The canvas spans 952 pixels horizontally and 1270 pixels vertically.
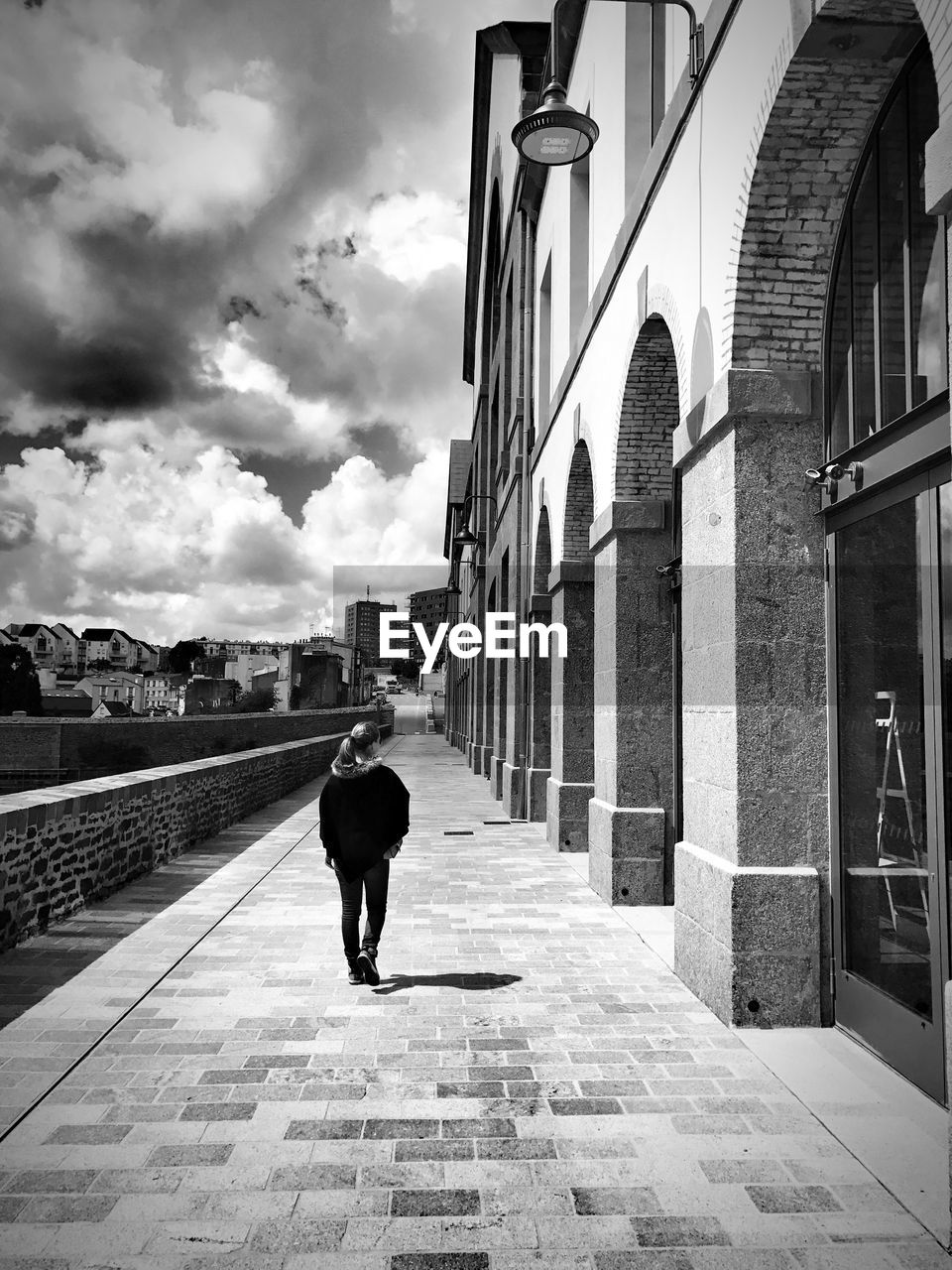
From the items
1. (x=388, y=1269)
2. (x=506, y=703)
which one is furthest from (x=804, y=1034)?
(x=506, y=703)

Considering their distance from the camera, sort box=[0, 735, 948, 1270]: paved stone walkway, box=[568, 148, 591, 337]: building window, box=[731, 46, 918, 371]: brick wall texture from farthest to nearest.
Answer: box=[568, 148, 591, 337]: building window
box=[731, 46, 918, 371]: brick wall texture
box=[0, 735, 948, 1270]: paved stone walkway

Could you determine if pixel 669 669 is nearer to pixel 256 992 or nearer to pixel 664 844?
pixel 664 844

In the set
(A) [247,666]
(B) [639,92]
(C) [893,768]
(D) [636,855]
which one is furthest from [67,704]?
(C) [893,768]

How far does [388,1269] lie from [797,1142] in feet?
5.64

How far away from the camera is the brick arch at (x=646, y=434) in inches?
314

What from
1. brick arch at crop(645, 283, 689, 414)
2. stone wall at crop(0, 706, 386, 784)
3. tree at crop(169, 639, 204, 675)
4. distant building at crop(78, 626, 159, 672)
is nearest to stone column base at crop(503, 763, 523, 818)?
brick arch at crop(645, 283, 689, 414)

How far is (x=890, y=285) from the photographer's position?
4605 millimetres

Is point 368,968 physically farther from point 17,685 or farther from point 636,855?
point 17,685

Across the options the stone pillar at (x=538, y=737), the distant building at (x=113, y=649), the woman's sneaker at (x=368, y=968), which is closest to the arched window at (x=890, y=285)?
the woman's sneaker at (x=368, y=968)

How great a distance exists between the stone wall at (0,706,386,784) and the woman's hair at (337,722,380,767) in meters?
30.4

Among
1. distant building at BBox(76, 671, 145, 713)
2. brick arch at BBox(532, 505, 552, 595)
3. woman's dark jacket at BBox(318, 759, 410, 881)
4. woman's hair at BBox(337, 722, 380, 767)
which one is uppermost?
brick arch at BBox(532, 505, 552, 595)

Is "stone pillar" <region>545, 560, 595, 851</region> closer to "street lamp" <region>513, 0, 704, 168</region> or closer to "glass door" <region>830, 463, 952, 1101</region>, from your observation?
"street lamp" <region>513, 0, 704, 168</region>

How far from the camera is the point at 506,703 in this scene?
17641mm

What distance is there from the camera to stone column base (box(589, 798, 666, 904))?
8.09 metres
